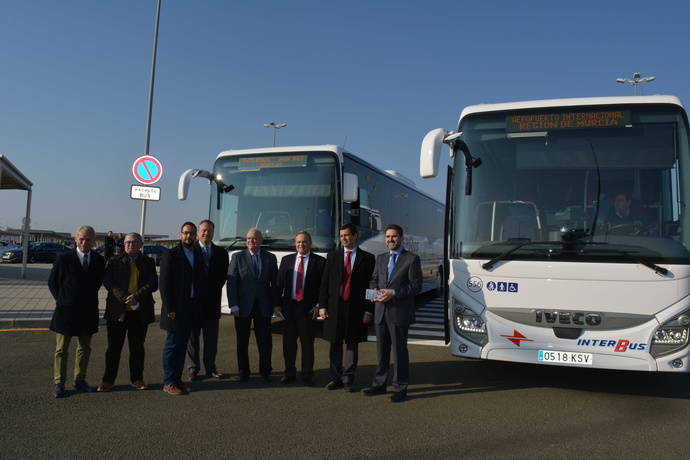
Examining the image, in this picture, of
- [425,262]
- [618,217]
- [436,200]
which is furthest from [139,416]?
[436,200]

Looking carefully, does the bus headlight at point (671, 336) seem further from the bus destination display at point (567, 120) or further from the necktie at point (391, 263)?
the necktie at point (391, 263)

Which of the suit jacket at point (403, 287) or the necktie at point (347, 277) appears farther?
the necktie at point (347, 277)

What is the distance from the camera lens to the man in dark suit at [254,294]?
22.0ft

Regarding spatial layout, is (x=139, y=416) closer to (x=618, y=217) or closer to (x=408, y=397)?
(x=408, y=397)

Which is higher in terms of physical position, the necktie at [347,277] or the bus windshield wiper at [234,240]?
the bus windshield wiper at [234,240]

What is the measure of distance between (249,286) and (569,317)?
12.0 feet

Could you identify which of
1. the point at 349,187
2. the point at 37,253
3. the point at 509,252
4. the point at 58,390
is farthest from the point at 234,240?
the point at 37,253

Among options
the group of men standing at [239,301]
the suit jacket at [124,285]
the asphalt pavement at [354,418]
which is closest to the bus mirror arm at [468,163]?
the group of men standing at [239,301]

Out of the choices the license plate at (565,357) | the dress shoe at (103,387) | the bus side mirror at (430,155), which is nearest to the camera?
the license plate at (565,357)

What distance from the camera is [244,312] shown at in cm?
671

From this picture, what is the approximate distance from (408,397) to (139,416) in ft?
9.02

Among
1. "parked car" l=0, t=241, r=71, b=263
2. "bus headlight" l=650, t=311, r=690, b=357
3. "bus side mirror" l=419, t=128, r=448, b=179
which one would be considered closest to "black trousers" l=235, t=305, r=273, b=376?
"bus side mirror" l=419, t=128, r=448, b=179

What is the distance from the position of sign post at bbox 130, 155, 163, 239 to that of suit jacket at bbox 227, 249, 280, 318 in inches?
234

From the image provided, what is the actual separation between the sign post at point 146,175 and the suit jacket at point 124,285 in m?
6.18
